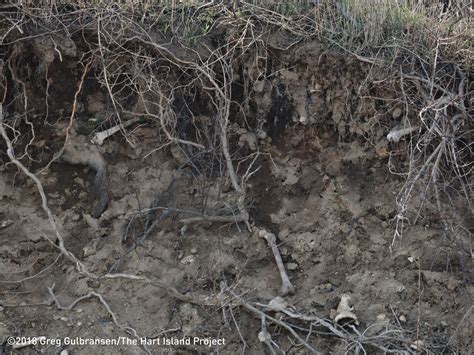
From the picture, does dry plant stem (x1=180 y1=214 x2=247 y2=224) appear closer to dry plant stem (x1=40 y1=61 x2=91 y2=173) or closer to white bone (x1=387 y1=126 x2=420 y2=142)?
dry plant stem (x1=40 y1=61 x2=91 y2=173)

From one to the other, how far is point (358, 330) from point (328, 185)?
1020 mm

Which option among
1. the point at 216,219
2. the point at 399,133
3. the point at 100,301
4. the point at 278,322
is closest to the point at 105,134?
the point at 216,219

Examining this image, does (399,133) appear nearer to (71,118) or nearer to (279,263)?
(279,263)

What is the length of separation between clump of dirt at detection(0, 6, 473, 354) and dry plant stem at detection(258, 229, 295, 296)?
0.07m

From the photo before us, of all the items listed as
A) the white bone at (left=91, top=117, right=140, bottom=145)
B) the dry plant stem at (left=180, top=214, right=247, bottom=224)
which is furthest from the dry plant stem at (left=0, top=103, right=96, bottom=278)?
the dry plant stem at (left=180, top=214, right=247, bottom=224)

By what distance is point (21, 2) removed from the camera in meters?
4.20

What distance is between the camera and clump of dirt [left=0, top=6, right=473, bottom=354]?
3.85m

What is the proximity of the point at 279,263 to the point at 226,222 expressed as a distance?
1.51 feet

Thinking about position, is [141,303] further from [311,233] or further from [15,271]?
[311,233]

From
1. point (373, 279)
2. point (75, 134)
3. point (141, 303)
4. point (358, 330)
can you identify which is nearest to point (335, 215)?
point (373, 279)

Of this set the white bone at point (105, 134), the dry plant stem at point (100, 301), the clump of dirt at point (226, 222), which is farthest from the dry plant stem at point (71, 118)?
the dry plant stem at point (100, 301)

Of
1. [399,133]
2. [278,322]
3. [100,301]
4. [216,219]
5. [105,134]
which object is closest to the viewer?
[278,322]

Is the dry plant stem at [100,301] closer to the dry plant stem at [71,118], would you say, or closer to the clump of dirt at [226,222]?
the clump of dirt at [226,222]

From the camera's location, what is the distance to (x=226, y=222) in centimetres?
432
